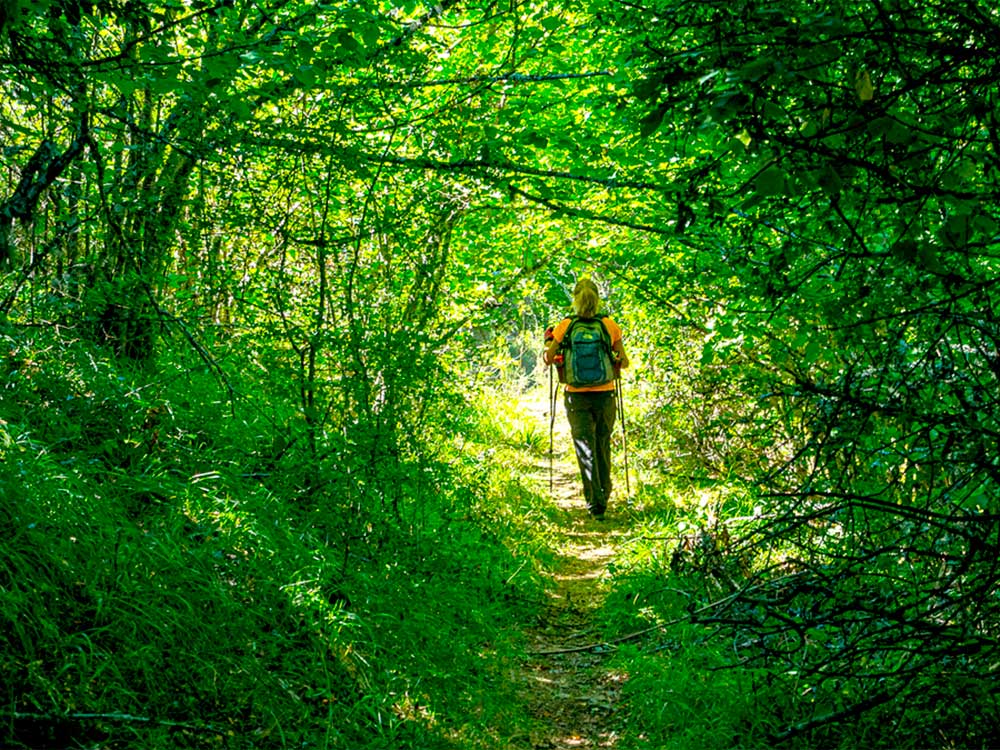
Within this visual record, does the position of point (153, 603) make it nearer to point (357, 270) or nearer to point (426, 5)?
point (357, 270)

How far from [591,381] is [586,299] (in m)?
0.88

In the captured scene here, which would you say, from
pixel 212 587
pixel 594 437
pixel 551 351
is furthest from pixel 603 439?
pixel 212 587

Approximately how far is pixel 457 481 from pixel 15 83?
14.4 ft

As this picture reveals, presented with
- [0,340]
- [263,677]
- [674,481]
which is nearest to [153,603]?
[263,677]

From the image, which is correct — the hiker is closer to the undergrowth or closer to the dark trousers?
the dark trousers

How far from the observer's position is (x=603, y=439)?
28.7 feet

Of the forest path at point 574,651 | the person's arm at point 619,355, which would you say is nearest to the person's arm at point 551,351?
the person's arm at point 619,355

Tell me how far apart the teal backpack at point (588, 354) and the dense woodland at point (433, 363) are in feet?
4.92

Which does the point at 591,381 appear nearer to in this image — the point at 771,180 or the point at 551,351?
the point at 551,351

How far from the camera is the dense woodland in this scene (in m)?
2.52

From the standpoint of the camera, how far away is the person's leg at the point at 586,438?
859 cm

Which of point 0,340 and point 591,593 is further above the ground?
point 0,340

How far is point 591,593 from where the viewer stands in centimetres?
648

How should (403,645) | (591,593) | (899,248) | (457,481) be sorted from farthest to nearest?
(457,481), (591,593), (403,645), (899,248)
